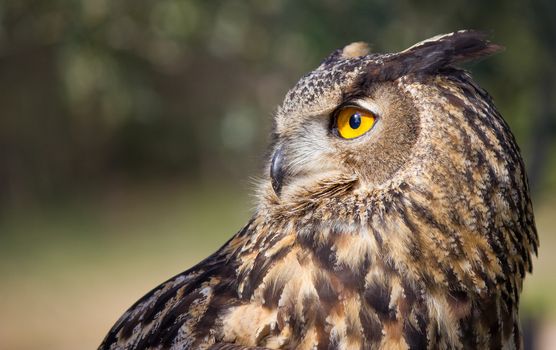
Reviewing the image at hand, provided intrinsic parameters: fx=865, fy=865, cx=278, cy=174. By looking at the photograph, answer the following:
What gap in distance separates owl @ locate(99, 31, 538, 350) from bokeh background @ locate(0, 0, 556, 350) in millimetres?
445

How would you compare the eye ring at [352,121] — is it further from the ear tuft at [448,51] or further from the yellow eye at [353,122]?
the ear tuft at [448,51]

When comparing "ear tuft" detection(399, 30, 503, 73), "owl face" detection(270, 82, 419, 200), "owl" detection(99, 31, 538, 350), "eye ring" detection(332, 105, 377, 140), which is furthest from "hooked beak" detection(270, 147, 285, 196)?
"ear tuft" detection(399, 30, 503, 73)

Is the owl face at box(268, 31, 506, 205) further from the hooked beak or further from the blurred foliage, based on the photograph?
the blurred foliage

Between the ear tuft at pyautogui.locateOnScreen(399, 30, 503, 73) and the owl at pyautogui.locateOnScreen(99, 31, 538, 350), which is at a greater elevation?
the ear tuft at pyautogui.locateOnScreen(399, 30, 503, 73)

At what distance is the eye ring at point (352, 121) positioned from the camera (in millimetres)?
2148

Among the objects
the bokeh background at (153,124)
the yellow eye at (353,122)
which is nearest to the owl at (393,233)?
the yellow eye at (353,122)

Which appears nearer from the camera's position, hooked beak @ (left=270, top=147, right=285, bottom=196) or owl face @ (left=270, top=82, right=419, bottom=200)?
owl face @ (left=270, top=82, right=419, bottom=200)

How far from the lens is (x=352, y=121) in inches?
85.7

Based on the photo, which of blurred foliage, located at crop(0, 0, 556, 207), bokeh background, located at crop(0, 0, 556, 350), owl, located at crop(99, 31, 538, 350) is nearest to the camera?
owl, located at crop(99, 31, 538, 350)

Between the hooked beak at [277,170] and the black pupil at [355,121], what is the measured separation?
0.90 ft

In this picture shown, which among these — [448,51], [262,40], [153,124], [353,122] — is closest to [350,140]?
[353,122]

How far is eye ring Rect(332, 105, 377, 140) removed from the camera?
84.6 inches

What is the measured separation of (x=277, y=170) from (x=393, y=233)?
0.41m

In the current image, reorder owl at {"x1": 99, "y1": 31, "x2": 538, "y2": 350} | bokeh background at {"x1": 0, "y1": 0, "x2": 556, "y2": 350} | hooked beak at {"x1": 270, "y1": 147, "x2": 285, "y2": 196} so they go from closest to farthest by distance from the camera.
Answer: owl at {"x1": 99, "y1": 31, "x2": 538, "y2": 350}, hooked beak at {"x1": 270, "y1": 147, "x2": 285, "y2": 196}, bokeh background at {"x1": 0, "y1": 0, "x2": 556, "y2": 350}
